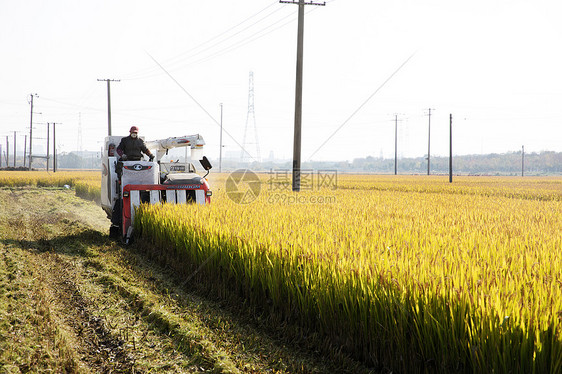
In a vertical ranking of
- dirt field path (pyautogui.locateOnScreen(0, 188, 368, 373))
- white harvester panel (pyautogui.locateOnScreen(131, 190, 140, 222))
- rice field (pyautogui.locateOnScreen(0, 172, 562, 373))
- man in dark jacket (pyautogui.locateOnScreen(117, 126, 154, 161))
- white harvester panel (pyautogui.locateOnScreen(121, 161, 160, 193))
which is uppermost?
man in dark jacket (pyautogui.locateOnScreen(117, 126, 154, 161))

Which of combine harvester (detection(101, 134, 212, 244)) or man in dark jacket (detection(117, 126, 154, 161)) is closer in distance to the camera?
combine harvester (detection(101, 134, 212, 244))

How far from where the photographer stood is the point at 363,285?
3.93 meters

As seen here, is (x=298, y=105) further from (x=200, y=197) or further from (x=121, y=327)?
(x=121, y=327)

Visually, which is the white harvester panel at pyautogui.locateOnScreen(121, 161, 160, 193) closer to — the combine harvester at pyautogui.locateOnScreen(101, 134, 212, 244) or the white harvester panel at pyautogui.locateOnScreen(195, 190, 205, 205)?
the combine harvester at pyautogui.locateOnScreen(101, 134, 212, 244)

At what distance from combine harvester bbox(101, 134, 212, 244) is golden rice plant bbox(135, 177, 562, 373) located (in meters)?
2.89

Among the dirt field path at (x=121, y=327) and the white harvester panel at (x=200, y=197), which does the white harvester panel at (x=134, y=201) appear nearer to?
the white harvester panel at (x=200, y=197)

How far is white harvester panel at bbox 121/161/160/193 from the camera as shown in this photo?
9719 mm

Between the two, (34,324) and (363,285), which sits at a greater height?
(363,285)

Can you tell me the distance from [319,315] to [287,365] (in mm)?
664

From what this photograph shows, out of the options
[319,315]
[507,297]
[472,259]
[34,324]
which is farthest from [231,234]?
[507,297]

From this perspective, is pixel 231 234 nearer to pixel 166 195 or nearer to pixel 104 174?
pixel 166 195

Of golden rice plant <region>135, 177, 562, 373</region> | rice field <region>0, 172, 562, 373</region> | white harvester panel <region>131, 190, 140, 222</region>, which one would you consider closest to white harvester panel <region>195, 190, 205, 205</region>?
white harvester panel <region>131, 190, 140, 222</region>

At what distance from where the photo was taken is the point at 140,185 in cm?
975

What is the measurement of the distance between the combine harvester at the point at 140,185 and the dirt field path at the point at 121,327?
6.96ft
